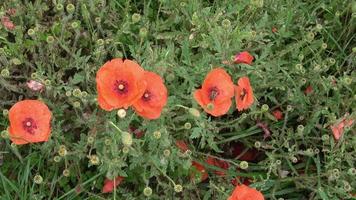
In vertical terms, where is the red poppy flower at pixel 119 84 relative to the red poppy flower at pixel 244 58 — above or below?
above

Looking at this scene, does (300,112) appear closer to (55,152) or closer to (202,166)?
(202,166)

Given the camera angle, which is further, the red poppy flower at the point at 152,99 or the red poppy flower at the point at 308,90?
the red poppy flower at the point at 308,90

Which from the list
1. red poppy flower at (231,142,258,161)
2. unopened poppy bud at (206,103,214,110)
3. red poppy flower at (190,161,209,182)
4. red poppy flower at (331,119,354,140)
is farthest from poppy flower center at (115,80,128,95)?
red poppy flower at (331,119,354,140)

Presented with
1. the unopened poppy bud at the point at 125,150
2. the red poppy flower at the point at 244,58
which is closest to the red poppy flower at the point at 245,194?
the unopened poppy bud at the point at 125,150

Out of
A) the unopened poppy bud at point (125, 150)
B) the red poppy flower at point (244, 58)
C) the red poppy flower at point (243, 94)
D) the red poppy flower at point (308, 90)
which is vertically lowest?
the red poppy flower at point (308, 90)

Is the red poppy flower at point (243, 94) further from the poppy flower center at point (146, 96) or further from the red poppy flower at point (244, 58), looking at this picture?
the poppy flower center at point (146, 96)

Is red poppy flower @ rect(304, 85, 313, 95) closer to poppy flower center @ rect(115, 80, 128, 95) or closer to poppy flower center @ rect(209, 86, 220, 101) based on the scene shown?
poppy flower center @ rect(209, 86, 220, 101)

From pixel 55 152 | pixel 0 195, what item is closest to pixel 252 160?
pixel 55 152
